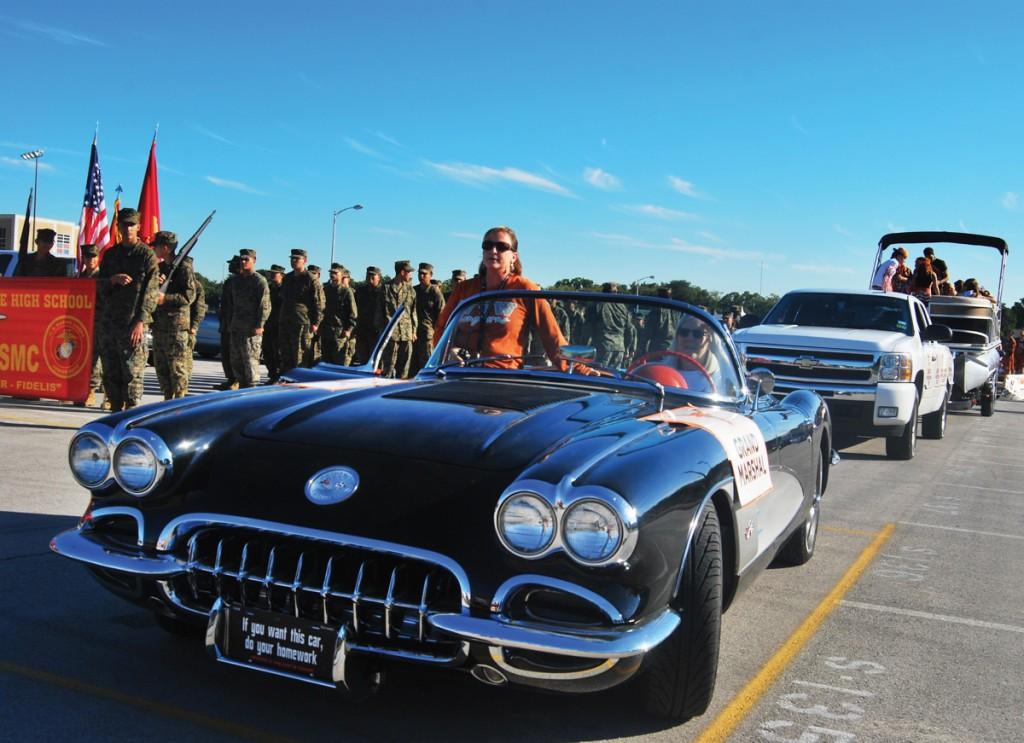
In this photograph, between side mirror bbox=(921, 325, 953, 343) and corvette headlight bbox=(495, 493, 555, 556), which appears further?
side mirror bbox=(921, 325, 953, 343)

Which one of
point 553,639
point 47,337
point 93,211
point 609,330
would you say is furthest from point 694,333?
point 93,211

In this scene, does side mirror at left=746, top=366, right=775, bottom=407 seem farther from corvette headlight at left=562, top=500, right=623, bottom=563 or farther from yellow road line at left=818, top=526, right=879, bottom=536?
yellow road line at left=818, top=526, right=879, bottom=536

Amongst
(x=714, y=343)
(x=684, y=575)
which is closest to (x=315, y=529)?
(x=684, y=575)

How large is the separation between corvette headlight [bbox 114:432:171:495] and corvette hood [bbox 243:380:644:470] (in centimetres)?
29

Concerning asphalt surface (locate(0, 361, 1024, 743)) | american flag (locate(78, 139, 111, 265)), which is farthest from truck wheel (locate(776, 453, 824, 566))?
american flag (locate(78, 139, 111, 265))

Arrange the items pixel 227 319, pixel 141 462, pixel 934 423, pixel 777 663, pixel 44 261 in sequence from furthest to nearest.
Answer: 1. pixel 227 319
2. pixel 934 423
3. pixel 44 261
4. pixel 777 663
5. pixel 141 462

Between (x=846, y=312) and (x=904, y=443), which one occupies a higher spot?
(x=846, y=312)

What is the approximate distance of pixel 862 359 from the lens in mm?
10258

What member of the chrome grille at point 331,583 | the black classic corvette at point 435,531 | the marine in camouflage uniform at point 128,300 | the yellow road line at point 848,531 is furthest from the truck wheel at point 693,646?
the marine in camouflage uniform at point 128,300

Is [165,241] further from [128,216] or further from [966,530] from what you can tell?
[966,530]

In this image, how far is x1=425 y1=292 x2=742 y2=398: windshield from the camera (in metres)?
4.25

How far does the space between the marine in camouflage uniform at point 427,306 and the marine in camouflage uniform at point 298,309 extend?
8.65 feet

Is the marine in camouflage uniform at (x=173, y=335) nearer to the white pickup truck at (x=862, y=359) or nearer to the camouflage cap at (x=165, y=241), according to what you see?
the camouflage cap at (x=165, y=241)

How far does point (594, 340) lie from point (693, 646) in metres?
1.79
